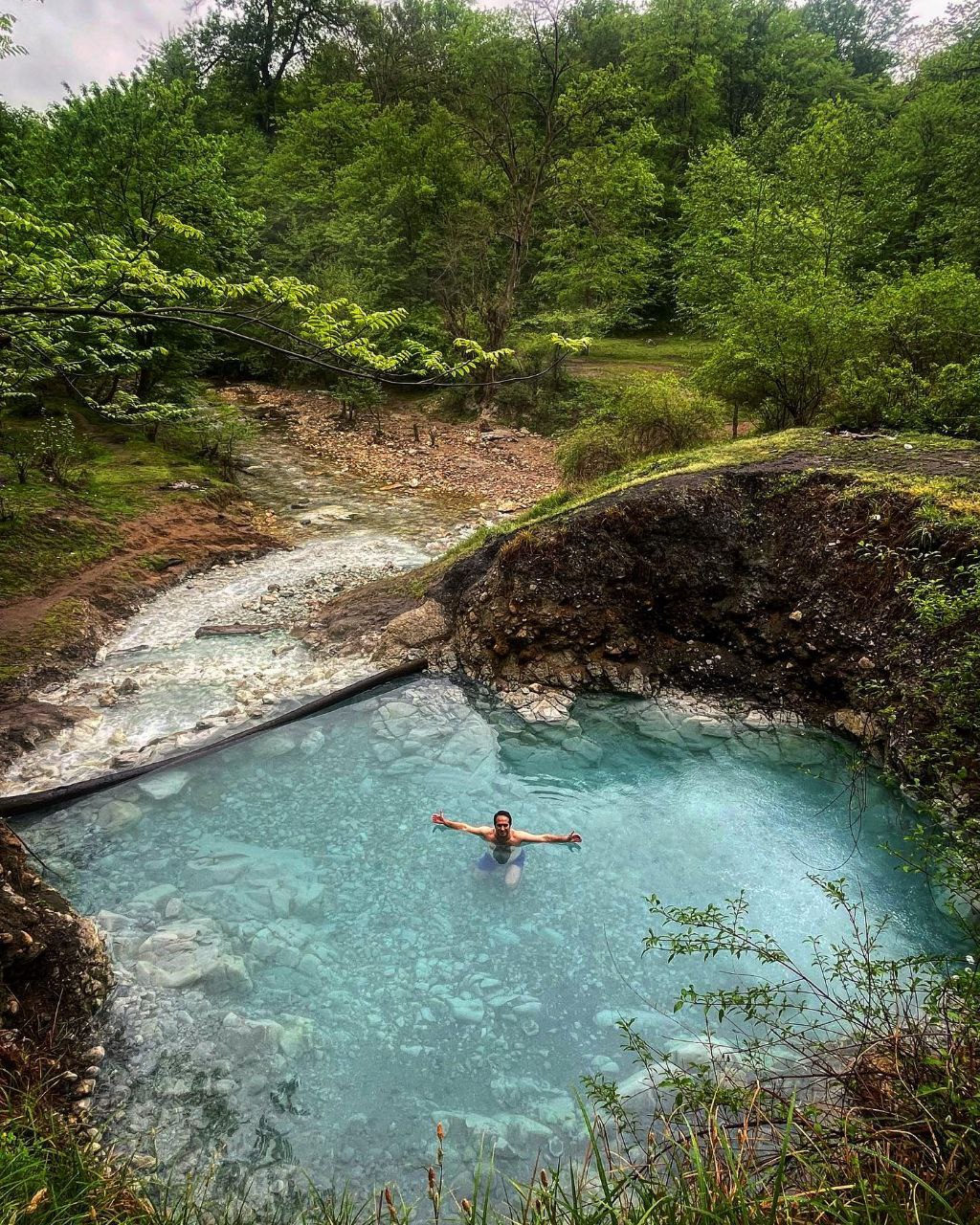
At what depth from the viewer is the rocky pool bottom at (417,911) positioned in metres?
4.05

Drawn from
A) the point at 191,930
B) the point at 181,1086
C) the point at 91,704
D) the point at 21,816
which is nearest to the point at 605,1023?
the point at 181,1086

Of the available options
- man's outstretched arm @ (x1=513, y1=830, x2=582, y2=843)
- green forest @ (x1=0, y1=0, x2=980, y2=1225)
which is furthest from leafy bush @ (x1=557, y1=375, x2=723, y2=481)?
man's outstretched arm @ (x1=513, y1=830, x2=582, y2=843)

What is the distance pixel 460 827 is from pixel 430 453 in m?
14.5

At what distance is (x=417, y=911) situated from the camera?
5.49 meters

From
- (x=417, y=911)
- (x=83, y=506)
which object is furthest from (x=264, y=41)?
(x=417, y=911)

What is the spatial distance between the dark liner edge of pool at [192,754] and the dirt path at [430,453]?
7.54m

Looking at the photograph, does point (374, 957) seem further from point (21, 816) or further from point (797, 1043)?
point (21, 816)

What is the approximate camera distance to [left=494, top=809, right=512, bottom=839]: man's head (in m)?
5.88

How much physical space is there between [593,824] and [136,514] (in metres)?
10.5

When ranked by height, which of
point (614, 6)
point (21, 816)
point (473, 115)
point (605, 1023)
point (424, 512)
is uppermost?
point (614, 6)

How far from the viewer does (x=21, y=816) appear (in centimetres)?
623

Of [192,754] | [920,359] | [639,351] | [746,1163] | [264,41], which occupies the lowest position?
[192,754]

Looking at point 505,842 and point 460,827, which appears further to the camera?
point 460,827

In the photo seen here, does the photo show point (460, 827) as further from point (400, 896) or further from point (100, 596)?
point (100, 596)
